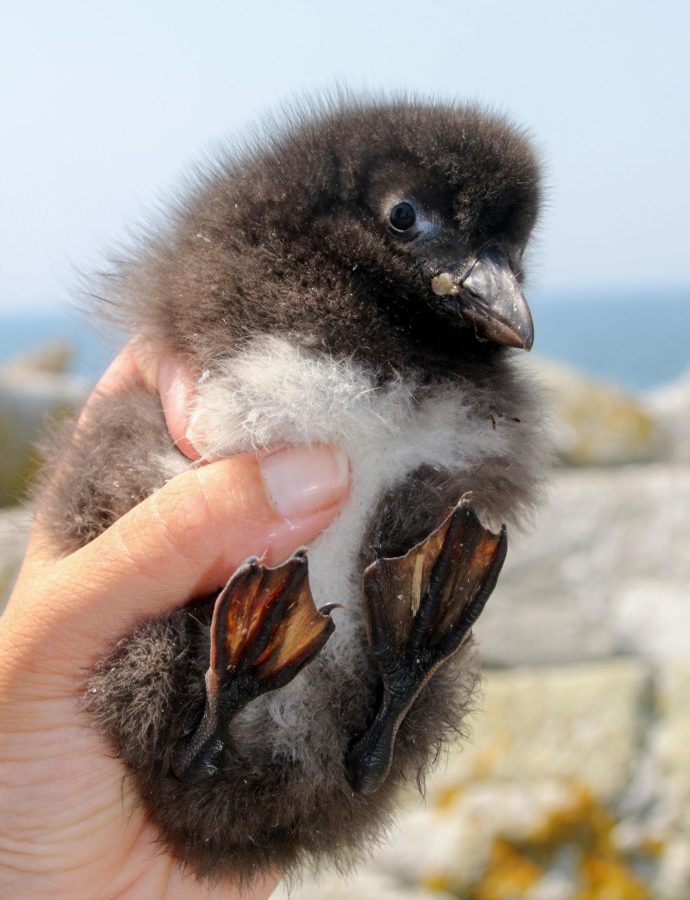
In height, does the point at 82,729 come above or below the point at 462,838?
above

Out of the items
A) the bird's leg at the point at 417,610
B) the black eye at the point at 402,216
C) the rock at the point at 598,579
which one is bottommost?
the rock at the point at 598,579

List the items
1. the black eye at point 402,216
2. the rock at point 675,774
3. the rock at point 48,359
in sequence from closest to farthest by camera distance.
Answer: the black eye at point 402,216
the rock at point 675,774
the rock at point 48,359

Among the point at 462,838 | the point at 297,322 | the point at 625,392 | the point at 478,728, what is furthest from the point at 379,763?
the point at 625,392

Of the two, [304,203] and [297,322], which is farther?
[304,203]

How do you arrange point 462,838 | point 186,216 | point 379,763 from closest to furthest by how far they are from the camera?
1. point 379,763
2. point 186,216
3. point 462,838

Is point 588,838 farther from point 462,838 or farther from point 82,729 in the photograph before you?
point 82,729

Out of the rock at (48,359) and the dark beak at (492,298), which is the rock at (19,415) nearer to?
Result: the rock at (48,359)

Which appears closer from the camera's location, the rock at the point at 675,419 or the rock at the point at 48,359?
the rock at the point at 675,419

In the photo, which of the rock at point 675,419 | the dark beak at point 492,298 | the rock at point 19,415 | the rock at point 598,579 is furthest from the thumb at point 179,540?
the rock at point 675,419

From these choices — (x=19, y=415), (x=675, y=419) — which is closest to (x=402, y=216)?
(x=19, y=415)
